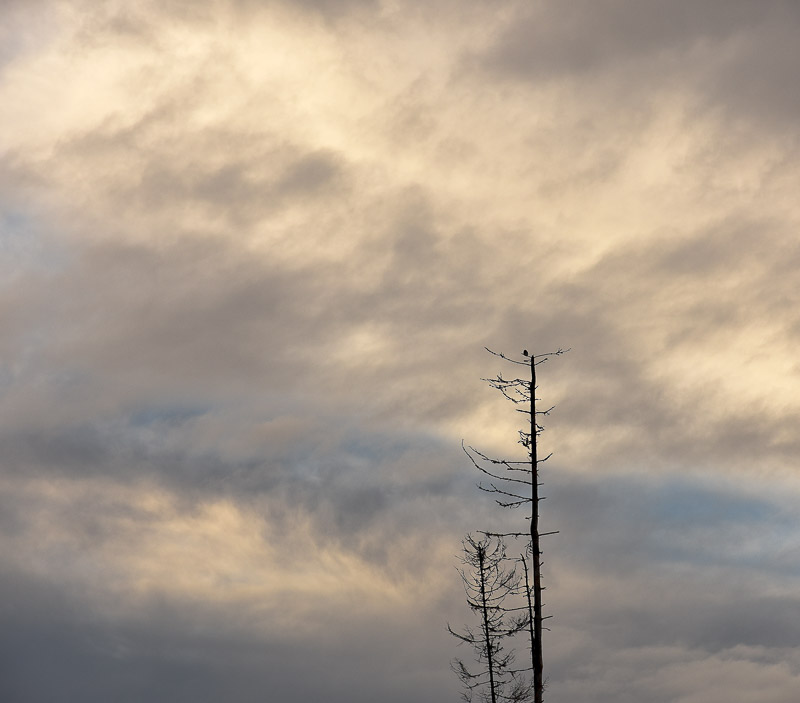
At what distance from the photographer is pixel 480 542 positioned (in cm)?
4319

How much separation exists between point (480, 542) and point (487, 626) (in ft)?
11.7

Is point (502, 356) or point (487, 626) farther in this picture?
point (487, 626)

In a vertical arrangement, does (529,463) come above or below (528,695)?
above

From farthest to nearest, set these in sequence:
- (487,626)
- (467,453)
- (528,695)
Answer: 1. (487,626)
2. (528,695)
3. (467,453)

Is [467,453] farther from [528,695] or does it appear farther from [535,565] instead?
[528,695]

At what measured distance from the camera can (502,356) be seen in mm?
26234

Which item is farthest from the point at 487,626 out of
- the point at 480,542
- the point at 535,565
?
the point at 535,565

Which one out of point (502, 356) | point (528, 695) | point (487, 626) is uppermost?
point (502, 356)

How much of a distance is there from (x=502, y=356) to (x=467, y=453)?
2.75m

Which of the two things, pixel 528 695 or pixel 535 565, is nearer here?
pixel 535 565

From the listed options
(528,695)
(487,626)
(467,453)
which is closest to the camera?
(467,453)

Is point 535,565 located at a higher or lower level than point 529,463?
lower

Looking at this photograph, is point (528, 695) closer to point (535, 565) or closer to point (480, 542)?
point (480, 542)

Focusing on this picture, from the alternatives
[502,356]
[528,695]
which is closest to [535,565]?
[502,356]
